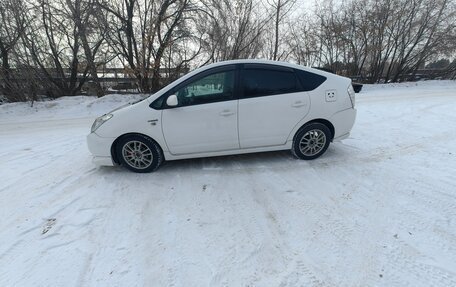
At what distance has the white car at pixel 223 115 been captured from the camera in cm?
371

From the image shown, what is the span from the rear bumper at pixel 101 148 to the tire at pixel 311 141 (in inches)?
117

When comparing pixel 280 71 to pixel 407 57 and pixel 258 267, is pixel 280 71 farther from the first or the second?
pixel 407 57

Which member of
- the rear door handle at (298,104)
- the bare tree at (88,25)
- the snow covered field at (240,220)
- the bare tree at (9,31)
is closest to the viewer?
the snow covered field at (240,220)

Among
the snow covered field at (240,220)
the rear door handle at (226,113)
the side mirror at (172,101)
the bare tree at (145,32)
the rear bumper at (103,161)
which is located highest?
the bare tree at (145,32)

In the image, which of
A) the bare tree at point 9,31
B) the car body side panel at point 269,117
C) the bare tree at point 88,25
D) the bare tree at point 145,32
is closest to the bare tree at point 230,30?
the bare tree at point 145,32

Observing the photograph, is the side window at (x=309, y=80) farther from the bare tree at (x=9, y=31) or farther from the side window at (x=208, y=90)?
the bare tree at (x=9, y=31)

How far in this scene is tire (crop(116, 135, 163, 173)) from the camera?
12.5ft

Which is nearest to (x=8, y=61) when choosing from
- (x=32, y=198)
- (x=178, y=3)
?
(x=178, y=3)

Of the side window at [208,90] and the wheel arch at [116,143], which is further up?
the side window at [208,90]

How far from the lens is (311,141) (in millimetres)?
4117

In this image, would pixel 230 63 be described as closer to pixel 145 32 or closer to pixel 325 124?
pixel 325 124

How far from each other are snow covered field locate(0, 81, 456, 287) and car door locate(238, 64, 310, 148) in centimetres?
56

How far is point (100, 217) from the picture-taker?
288 centimetres

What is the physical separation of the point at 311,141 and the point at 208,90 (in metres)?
1.91
